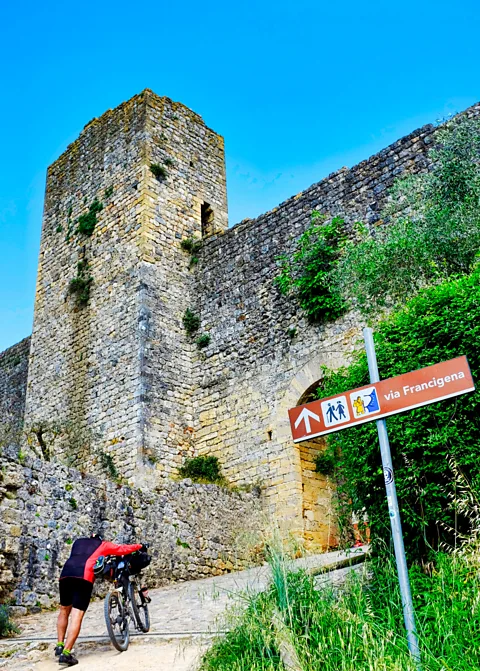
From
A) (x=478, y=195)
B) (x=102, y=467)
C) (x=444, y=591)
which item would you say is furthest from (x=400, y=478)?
(x=102, y=467)

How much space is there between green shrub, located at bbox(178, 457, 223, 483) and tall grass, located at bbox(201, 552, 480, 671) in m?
7.60

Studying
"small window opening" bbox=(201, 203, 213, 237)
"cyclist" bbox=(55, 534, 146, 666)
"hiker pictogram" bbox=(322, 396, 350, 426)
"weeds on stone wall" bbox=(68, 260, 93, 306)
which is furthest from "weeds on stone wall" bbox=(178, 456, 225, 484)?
"hiker pictogram" bbox=(322, 396, 350, 426)

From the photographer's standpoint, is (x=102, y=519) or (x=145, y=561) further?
(x=102, y=519)

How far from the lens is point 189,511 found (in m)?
10.3

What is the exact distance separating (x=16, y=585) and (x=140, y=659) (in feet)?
9.76

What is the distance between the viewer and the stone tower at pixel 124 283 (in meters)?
12.8

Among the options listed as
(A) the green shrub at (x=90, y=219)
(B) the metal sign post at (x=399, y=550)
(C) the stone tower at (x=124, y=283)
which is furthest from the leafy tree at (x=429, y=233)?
(A) the green shrub at (x=90, y=219)

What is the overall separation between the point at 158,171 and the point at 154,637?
11.2 m

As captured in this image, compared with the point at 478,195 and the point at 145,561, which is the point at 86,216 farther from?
the point at 145,561

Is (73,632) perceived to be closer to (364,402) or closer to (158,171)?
(364,402)

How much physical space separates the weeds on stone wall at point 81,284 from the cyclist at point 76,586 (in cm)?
957

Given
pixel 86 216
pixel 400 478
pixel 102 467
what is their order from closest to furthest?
pixel 400 478, pixel 102 467, pixel 86 216

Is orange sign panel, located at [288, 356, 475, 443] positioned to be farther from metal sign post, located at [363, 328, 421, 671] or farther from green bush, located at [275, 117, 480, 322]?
Result: green bush, located at [275, 117, 480, 322]

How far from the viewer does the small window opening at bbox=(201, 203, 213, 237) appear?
51.8ft
